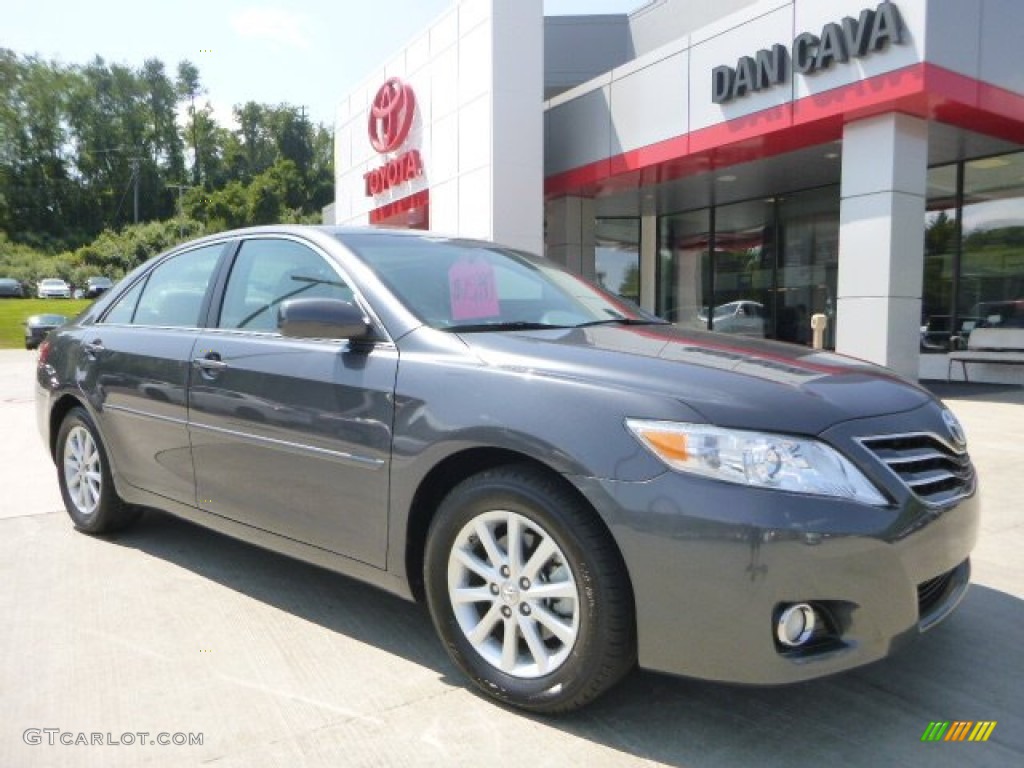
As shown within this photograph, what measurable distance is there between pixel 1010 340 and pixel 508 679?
43.6 feet

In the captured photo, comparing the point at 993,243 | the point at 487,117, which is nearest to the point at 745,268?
the point at 993,243

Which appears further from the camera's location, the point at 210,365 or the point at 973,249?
the point at 973,249

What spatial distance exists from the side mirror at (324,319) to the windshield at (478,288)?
21 centimetres

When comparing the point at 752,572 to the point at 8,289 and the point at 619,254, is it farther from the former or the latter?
the point at 8,289

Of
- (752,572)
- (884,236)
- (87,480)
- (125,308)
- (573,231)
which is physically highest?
(573,231)

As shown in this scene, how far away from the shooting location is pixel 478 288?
332cm

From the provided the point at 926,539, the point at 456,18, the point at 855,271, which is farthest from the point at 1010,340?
the point at 926,539

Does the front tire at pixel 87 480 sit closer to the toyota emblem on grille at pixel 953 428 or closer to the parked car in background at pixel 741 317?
the toyota emblem on grille at pixel 953 428

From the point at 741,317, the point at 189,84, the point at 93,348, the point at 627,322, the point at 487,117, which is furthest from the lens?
the point at 189,84

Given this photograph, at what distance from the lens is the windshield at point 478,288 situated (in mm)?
3086

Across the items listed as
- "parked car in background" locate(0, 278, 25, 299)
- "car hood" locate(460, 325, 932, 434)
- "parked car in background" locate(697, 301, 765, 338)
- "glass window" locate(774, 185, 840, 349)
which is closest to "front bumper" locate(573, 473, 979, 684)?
"car hood" locate(460, 325, 932, 434)

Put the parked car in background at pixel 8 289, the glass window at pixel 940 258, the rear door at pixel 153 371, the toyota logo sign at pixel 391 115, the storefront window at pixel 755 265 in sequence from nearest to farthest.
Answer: the rear door at pixel 153 371 < the glass window at pixel 940 258 < the storefront window at pixel 755 265 < the toyota logo sign at pixel 391 115 < the parked car in background at pixel 8 289

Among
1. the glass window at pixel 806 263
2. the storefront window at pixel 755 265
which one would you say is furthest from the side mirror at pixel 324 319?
the glass window at pixel 806 263

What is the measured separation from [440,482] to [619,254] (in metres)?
17.4
